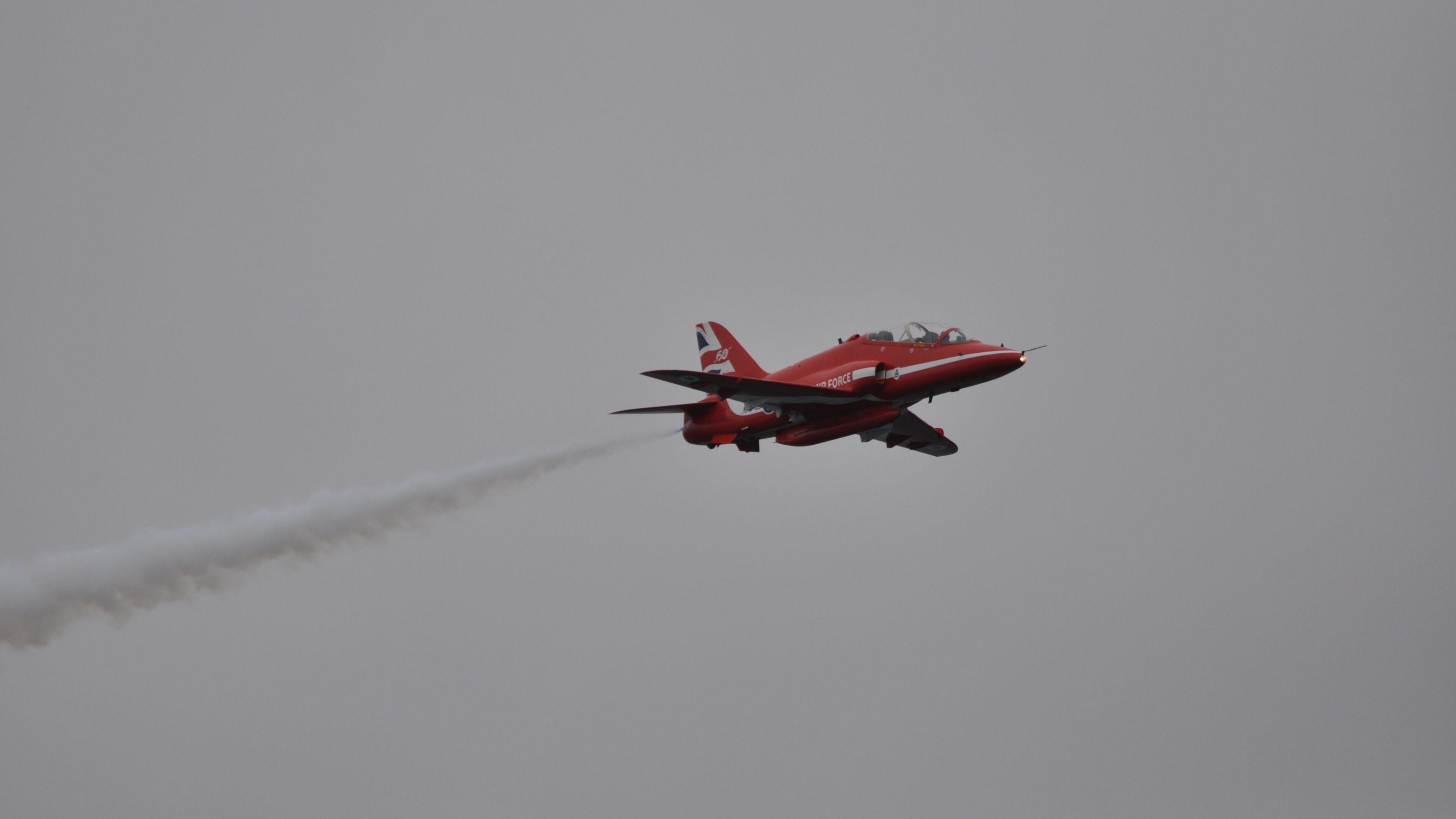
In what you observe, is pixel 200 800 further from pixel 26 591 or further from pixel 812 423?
pixel 812 423

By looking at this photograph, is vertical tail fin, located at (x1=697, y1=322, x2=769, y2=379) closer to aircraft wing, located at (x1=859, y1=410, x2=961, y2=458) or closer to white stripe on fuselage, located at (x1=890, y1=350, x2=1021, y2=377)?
aircraft wing, located at (x1=859, y1=410, x2=961, y2=458)

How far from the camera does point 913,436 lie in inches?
1909

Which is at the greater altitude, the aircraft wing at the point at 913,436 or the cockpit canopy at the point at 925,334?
the cockpit canopy at the point at 925,334

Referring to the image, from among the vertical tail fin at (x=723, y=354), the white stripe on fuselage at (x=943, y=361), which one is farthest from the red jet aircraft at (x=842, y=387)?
the vertical tail fin at (x=723, y=354)

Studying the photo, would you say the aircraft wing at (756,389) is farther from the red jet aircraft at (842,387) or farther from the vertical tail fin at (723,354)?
the vertical tail fin at (723,354)

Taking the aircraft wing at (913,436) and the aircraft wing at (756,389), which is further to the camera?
the aircraft wing at (913,436)

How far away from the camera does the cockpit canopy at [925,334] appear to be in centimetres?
4050

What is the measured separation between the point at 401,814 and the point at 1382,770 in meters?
66.6

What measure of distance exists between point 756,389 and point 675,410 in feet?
15.9

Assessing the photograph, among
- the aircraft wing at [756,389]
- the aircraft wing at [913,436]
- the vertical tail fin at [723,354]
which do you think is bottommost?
the aircraft wing at [913,436]

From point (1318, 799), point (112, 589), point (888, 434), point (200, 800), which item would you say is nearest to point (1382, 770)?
point (1318, 799)

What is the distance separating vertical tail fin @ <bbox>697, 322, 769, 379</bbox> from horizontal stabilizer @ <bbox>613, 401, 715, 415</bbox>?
258 cm

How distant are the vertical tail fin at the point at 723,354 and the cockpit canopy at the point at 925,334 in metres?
7.35

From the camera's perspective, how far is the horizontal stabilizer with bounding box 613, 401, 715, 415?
141ft
